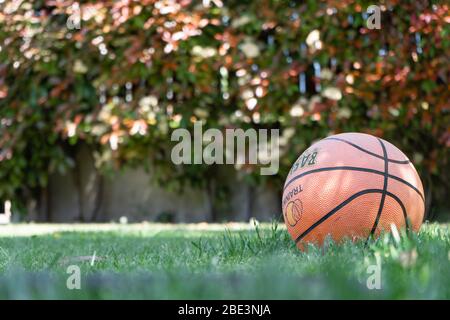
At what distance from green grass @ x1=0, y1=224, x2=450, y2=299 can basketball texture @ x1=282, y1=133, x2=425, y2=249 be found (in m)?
0.15

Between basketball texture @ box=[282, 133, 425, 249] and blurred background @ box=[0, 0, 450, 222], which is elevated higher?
blurred background @ box=[0, 0, 450, 222]

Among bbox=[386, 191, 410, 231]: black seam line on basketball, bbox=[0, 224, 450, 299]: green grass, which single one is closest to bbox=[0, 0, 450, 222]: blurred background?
bbox=[0, 224, 450, 299]: green grass

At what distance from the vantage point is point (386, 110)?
5906mm

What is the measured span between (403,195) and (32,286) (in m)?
1.76

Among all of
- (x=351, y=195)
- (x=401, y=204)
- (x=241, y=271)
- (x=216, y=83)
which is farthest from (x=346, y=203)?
(x=216, y=83)

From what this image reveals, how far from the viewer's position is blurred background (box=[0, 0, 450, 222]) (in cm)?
591

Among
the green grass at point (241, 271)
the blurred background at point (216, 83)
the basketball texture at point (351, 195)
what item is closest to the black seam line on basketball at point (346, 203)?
the basketball texture at point (351, 195)

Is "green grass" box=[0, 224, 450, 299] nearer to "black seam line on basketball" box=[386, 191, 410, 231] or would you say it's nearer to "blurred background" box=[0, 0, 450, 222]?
"black seam line on basketball" box=[386, 191, 410, 231]

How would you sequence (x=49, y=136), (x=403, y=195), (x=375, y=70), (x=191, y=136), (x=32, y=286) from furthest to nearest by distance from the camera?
(x=49, y=136) → (x=191, y=136) → (x=375, y=70) → (x=403, y=195) → (x=32, y=286)

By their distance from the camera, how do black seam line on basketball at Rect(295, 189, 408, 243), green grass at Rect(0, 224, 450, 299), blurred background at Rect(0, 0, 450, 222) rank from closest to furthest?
green grass at Rect(0, 224, 450, 299)
black seam line on basketball at Rect(295, 189, 408, 243)
blurred background at Rect(0, 0, 450, 222)

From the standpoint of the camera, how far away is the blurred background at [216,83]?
591 cm

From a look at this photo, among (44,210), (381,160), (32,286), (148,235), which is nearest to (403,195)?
(381,160)

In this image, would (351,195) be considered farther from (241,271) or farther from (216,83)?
(216,83)

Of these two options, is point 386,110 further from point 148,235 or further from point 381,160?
point 381,160
